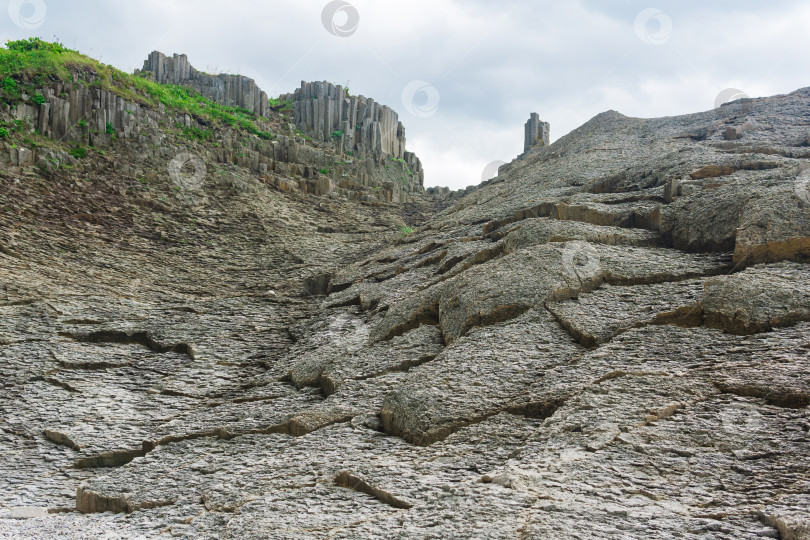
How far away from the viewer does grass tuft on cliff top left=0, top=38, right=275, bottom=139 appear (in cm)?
2061

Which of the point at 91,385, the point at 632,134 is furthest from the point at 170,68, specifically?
the point at 91,385

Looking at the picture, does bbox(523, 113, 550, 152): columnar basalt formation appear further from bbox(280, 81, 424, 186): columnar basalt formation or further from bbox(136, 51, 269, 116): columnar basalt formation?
bbox(136, 51, 269, 116): columnar basalt formation

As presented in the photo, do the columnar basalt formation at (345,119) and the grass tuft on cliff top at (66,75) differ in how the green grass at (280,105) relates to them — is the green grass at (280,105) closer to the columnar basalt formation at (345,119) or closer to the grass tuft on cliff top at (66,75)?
the columnar basalt formation at (345,119)

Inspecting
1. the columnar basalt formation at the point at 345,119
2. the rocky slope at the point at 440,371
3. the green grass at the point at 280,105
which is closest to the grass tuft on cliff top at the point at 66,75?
the rocky slope at the point at 440,371

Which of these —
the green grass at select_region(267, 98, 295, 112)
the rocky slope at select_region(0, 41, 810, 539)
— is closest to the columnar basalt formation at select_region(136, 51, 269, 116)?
the green grass at select_region(267, 98, 295, 112)

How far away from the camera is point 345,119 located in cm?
4253

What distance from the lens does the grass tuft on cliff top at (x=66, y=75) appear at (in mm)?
20609

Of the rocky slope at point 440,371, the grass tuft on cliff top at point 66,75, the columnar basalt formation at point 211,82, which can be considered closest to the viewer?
the rocky slope at point 440,371

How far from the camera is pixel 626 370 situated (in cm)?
641

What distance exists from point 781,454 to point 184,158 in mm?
20279

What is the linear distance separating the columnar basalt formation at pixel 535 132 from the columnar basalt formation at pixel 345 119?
8.11m

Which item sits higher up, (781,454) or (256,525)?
(781,454)

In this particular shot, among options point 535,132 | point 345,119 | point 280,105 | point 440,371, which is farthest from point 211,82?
point 440,371

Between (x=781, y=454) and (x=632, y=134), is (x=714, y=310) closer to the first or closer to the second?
(x=781, y=454)
